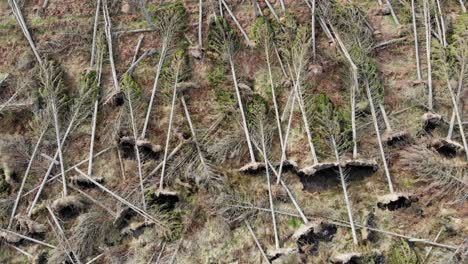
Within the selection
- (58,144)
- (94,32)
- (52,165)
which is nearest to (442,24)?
(94,32)

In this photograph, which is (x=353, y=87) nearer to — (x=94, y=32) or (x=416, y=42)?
(x=416, y=42)

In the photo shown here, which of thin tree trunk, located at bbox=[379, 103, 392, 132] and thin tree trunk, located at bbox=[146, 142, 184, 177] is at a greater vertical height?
thin tree trunk, located at bbox=[146, 142, 184, 177]

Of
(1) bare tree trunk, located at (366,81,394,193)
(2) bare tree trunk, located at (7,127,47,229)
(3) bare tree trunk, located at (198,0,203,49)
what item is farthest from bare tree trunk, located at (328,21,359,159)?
(2) bare tree trunk, located at (7,127,47,229)

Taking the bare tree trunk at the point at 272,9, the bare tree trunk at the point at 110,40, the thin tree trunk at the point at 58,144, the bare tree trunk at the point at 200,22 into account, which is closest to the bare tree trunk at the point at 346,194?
the bare tree trunk at the point at 272,9

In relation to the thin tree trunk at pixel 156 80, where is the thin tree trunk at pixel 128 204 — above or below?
below

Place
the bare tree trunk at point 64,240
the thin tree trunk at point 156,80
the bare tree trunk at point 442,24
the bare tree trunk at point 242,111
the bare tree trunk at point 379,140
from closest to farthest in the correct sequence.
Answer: the bare tree trunk at point 64,240 < the bare tree trunk at point 379,140 < the bare tree trunk at point 242,111 < the thin tree trunk at point 156,80 < the bare tree trunk at point 442,24

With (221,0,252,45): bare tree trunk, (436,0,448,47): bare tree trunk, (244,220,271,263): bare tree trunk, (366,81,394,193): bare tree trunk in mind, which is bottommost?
(244,220,271,263): bare tree trunk

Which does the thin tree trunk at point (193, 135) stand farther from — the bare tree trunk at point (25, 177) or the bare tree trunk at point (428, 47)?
the bare tree trunk at point (428, 47)

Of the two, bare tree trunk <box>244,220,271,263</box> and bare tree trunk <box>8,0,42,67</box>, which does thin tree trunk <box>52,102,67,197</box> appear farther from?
bare tree trunk <box>244,220,271,263</box>

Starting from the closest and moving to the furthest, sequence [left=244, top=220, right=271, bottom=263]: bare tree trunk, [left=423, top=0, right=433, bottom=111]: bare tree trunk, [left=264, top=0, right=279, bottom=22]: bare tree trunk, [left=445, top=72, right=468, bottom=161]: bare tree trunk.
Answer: [left=244, top=220, right=271, bottom=263]: bare tree trunk < [left=445, top=72, right=468, bottom=161]: bare tree trunk < [left=423, top=0, right=433, bottom=111]: bare tree trunk < [left=264, top=0, right=279, bottom=22]: bare tree trunk

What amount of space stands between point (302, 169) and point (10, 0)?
9.79 metres

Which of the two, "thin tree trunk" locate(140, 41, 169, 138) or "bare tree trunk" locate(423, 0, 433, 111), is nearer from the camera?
"bare tree trunk" locate(423, 0, 433, 111)

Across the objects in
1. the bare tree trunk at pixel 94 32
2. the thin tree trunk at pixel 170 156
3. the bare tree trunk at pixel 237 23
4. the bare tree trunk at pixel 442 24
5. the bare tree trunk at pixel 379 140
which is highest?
the bare tree trunk at pixel 94 32

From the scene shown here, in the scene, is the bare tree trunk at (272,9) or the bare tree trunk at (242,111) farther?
the bare tree trunk at (272,9)
